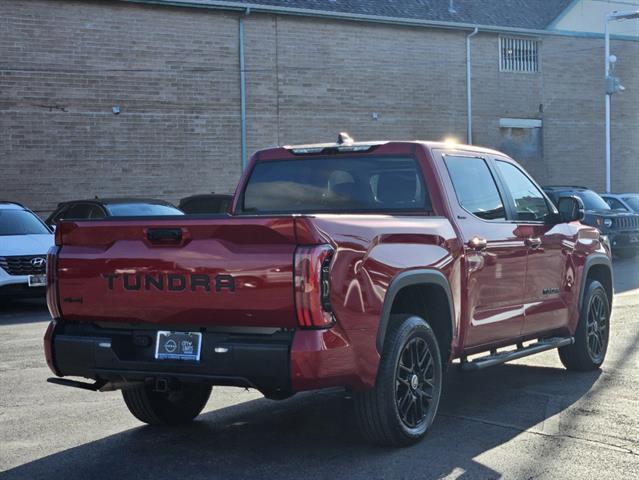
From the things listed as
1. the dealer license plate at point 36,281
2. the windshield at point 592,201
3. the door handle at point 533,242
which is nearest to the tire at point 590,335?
the door handle at point 533,242

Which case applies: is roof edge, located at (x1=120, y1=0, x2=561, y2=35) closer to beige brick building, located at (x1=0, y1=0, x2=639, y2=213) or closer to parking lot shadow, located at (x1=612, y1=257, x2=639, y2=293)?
beige brick building, located at (x1=0, y1=0, x2=639, y2=213)

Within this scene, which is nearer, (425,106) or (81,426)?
(81,426)

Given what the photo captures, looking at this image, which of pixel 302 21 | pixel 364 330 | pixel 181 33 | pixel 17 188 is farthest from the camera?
pixel 302 21

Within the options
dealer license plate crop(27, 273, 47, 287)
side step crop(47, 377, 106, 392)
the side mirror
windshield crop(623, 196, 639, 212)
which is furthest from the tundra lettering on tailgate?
windshield crop(623, 196, 639, 212)

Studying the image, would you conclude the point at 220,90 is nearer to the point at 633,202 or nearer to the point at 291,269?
the point at 633,202

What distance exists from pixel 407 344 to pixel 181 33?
22564mm

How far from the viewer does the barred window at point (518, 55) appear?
34344 millimetres

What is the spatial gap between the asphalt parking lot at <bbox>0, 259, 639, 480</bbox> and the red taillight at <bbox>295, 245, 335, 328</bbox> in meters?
0.93

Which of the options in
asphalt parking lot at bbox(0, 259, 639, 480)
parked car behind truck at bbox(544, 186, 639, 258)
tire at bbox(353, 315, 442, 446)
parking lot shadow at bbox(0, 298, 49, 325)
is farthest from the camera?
parked car behind truck at bbox(544, 186, 639, 258)

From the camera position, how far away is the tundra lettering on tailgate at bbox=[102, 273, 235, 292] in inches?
223

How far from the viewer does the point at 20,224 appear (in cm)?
1623

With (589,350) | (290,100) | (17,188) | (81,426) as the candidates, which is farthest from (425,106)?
(81,426)

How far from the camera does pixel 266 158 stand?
25.4ft

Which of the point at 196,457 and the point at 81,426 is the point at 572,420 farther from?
the point at 81,426
